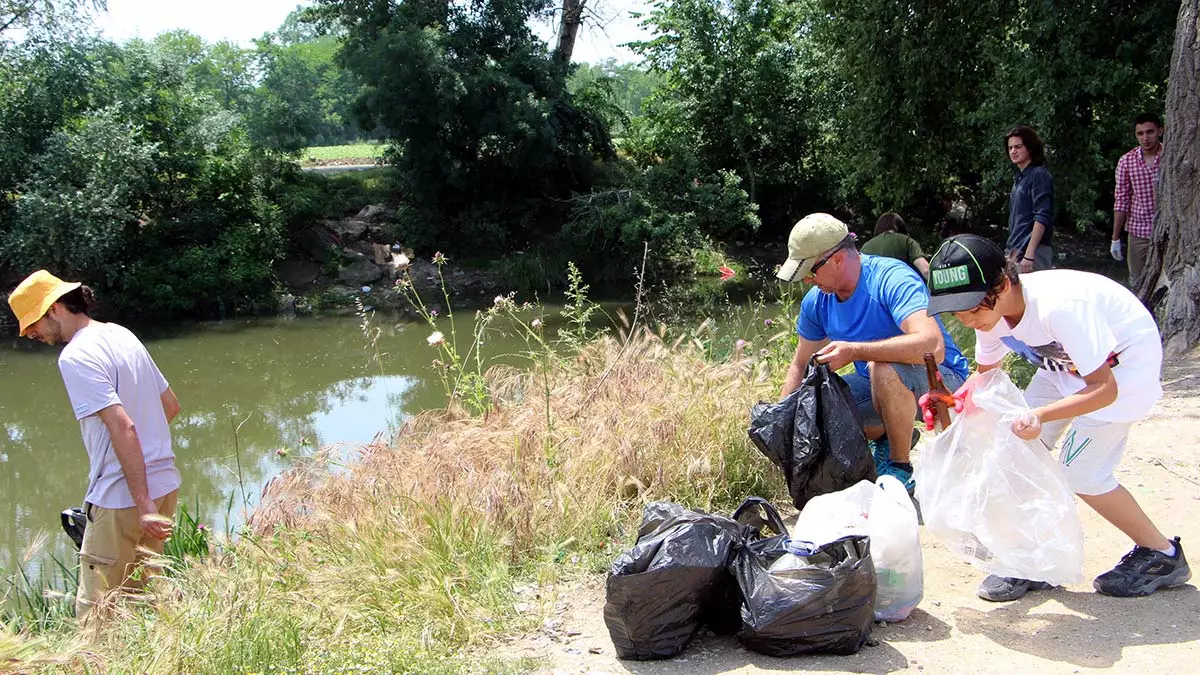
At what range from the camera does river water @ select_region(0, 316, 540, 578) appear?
8984 millimetres

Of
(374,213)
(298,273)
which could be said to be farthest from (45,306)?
(374,213)

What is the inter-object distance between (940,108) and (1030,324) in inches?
466

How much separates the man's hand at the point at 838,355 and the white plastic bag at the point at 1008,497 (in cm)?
70

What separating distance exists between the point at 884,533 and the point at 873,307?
1276mm

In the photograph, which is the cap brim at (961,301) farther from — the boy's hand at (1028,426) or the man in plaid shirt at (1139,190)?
the man in plaid shirt at (1139,190)

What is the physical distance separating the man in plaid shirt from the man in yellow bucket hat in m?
7.40

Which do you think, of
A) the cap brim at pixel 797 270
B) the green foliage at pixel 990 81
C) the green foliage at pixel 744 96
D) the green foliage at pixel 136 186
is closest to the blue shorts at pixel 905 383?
the cap brim at pixel 797 270

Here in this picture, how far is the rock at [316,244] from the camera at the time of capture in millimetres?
20453

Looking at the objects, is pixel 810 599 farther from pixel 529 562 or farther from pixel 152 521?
pixel 152 521

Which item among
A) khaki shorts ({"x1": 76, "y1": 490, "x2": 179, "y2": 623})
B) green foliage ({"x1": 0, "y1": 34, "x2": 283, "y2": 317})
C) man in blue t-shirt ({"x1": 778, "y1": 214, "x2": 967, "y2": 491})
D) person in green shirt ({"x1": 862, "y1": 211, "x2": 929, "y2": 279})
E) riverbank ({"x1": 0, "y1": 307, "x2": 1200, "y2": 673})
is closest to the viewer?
riverbank ({"x1": 0, "y1": 307, "x2": 1200, "y2": 673})

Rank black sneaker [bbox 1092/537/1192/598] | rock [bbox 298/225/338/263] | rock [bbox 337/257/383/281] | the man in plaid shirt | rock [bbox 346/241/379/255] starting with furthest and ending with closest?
rock [bbox 346/241/379/255]
rock [bbox 298/225/338/263]
rock [bbox 337/257/383/281]
the man in plaid shirt
black sneaker [bbox 1092/537/1192/598]

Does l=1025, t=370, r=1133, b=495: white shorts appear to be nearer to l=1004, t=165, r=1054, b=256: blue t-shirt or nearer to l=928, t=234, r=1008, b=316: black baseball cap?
l=928, t=234, r=1008, b=316: black baseball cap

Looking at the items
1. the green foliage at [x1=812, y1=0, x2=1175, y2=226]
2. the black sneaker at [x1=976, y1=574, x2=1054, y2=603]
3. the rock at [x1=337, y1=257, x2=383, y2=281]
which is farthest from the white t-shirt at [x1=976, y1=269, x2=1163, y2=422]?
the rock at [x1=337, y1=257, x2=383, y2=281]

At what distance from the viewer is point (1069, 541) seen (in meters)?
3.37
